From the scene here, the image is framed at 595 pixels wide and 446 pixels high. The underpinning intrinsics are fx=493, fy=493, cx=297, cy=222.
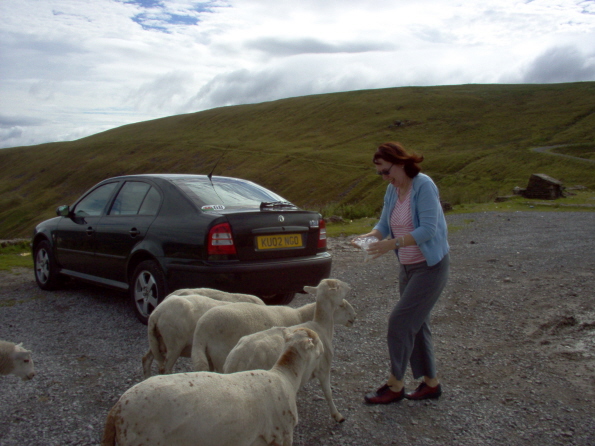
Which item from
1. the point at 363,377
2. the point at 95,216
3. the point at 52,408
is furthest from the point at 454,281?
the point at 52,408

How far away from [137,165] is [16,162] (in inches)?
1703

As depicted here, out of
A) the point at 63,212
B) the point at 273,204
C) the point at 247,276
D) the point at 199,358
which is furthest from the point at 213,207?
the point at 63,212

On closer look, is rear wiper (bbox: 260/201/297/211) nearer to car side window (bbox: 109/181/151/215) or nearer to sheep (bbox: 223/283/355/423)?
car side window (bbox: 109/181/151/215)

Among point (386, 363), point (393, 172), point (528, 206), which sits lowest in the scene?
point (528, 206)

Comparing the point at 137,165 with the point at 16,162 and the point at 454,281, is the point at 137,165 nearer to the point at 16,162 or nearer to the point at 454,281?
the point at 16,162

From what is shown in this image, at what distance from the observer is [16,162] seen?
121500 millimetres

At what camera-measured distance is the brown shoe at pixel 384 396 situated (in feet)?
13.5

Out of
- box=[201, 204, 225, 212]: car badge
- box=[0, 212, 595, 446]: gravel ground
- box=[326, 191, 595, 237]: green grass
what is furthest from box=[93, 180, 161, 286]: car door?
box=[326, 191, 595, 237]: green grass

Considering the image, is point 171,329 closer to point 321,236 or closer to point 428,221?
point 428,221

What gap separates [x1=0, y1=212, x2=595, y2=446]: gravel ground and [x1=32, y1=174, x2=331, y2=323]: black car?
2.23 feet

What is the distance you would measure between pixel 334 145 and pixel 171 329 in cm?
9115

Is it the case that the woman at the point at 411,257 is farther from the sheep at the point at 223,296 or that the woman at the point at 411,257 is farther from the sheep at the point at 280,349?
the sheep at the point at 223,296

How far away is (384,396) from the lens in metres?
4.14

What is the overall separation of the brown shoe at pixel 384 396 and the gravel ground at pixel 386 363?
0.22 feet
